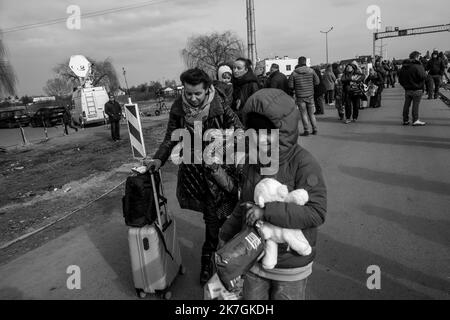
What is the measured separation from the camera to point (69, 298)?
3393 millimetres

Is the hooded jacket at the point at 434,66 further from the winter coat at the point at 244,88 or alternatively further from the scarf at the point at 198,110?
the scarf at the point at 198,110

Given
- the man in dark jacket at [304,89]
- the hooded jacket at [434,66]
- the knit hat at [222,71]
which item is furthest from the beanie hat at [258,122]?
the hooded jacket at [434,66]

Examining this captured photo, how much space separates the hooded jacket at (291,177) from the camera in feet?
6.35

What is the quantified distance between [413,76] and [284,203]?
858 centimetres

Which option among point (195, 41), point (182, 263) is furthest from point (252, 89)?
point (195, 41)

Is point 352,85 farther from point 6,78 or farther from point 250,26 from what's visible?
point 6,78

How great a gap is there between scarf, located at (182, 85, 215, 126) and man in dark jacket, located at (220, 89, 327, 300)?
0.97m

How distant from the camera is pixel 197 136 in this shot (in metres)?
3.12

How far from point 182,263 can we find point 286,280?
75.8 inches

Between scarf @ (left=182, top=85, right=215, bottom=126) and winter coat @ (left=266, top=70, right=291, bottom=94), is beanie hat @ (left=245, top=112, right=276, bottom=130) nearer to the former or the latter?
scarf @ (left=182, top=85, right=215, bottom=126)

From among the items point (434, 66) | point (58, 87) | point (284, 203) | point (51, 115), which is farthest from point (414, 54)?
point (58, 87)

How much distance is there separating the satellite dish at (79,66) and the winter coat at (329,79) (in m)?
13.6
